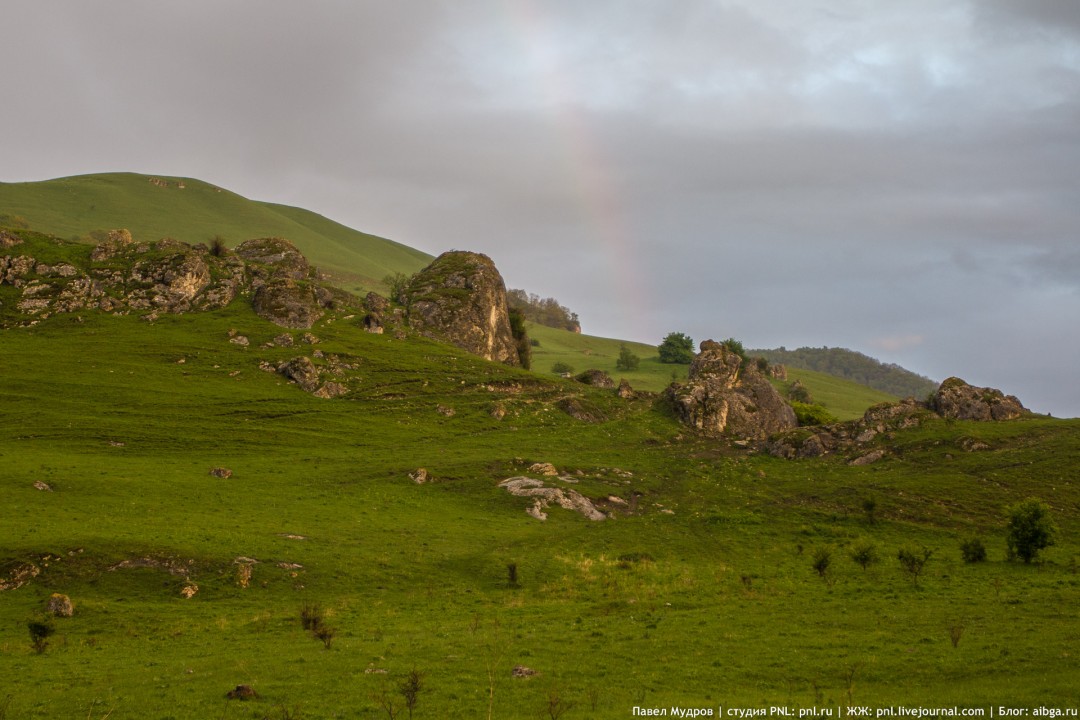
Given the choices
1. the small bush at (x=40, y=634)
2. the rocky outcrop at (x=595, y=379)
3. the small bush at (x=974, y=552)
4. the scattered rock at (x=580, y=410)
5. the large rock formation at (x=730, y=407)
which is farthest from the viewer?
the rocky outcrop at (x=595, y=379)

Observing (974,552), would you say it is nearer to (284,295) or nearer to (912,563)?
(912,563)

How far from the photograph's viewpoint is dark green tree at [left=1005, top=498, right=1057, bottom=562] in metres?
57.5

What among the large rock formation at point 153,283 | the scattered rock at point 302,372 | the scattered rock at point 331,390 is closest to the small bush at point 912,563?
the scattered rock at point 331,390

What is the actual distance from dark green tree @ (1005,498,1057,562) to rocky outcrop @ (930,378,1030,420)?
5468 cm

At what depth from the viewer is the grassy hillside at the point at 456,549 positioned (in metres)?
30.3

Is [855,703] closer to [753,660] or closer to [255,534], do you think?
[753,660]

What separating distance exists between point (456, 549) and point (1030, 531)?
4522 cm

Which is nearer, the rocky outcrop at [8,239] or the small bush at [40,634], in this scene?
the small bush at [40,634]

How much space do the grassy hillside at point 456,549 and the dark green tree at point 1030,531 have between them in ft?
4.51

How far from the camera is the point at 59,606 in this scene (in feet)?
143

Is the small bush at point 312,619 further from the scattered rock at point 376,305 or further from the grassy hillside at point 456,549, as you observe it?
the scattered rock at point 376,305

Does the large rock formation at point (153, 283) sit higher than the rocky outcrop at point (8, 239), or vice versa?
the rocky outcrop at point (8, 239)

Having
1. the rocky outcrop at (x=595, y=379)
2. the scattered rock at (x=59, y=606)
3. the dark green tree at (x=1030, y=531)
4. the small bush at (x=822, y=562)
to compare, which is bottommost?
the scattered rock at (x=59, y=606)

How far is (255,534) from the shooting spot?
59.7m
